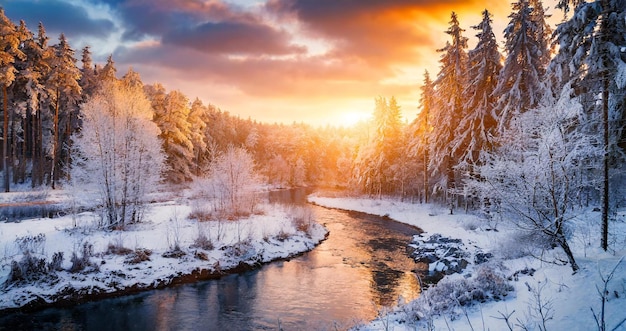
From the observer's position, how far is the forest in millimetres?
9164

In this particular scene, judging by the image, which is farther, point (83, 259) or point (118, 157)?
point (118, 157)

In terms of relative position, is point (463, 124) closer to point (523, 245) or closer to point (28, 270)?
point (523, 245)

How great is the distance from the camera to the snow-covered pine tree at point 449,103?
30.5m

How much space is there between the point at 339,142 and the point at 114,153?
324 feet

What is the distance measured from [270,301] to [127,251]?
710 cm

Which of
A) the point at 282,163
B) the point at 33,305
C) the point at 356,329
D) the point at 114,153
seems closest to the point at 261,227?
Answer: the point at 114,153

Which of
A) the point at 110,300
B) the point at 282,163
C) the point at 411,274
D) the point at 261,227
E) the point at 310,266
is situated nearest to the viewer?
the point at 110,300

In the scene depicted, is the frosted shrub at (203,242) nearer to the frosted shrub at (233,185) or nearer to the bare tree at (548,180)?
the frosted shrub at (233,185)

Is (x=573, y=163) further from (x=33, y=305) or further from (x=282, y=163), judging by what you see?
(x=282, y=163)

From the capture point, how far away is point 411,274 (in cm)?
1639

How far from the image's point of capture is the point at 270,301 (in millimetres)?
13516

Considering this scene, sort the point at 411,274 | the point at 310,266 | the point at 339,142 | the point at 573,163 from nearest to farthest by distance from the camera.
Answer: the point at 573,163 → the point at 411,274 → the point at 310,266 → the point at 339,142

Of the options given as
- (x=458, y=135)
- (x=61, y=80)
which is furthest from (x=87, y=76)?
(x=458, y=135)

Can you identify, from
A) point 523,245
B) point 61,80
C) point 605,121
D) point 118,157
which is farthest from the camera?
point 61,80
